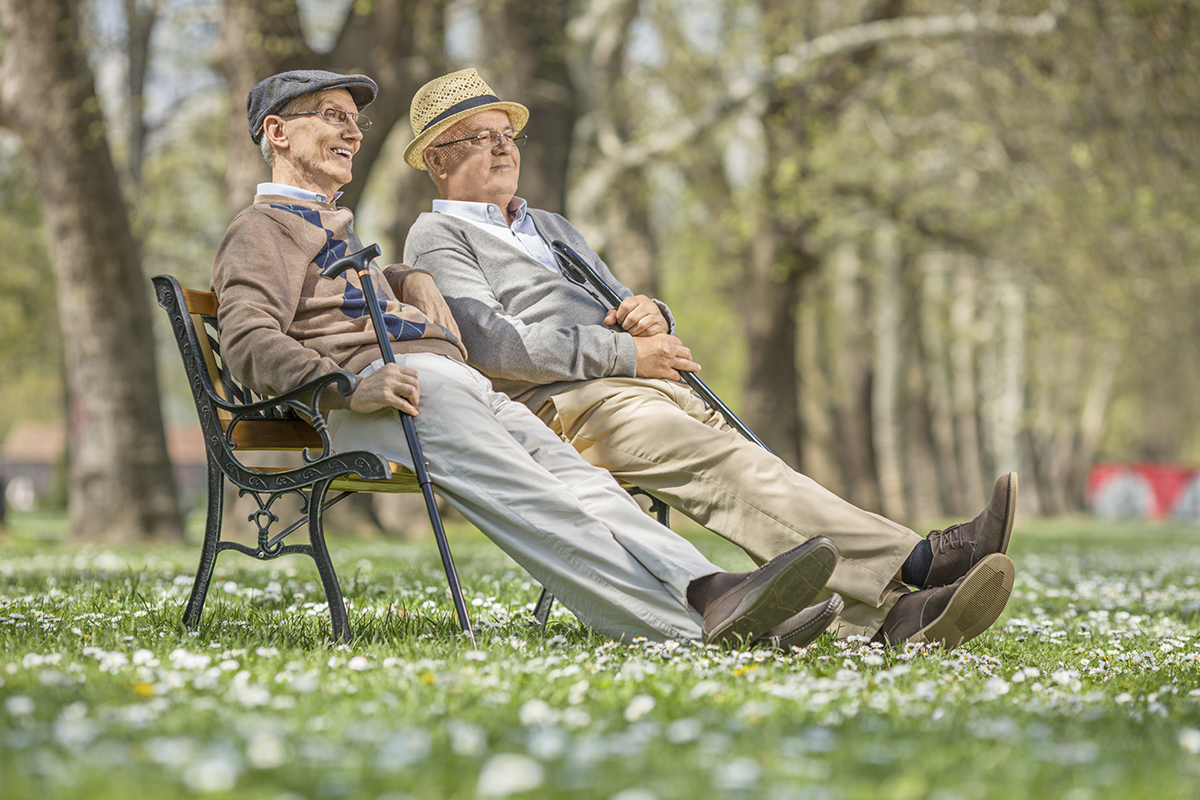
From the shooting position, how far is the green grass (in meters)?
2.12

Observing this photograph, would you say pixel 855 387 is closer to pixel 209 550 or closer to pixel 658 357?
pixel 658 357

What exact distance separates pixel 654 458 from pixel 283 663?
4.95 feet

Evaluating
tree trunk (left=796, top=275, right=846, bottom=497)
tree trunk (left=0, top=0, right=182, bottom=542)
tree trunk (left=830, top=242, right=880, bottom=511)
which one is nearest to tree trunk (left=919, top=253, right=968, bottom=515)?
tree trunk (left=796, top=275, right=846, bottom=497)

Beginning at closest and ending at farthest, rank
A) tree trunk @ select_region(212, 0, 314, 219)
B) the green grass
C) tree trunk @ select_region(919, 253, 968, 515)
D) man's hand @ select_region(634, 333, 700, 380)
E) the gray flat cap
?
the green grass < the gray flat cap < man's hand @ select_region(634, 333, 700, 380) < tree trunk @ select_region(212, 0, 314, 219) < tree trunk @ select_region(919, 253, 968, 515)

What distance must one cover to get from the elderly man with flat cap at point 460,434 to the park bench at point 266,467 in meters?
0.12

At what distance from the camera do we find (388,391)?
150 inches

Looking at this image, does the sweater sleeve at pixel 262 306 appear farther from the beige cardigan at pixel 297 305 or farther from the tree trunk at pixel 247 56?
the tree trunk at pixel 247 56

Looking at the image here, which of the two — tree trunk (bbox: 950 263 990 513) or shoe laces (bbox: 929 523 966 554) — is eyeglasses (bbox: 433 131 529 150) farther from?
tree trunk (bbox: 950 263 990 513)

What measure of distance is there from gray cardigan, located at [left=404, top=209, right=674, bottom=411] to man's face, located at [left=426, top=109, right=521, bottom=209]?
0.16 m

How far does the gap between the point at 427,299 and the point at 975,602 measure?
2087mm

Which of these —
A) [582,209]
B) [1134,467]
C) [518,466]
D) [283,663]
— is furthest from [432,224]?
[1134,467]

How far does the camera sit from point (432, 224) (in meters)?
4.72

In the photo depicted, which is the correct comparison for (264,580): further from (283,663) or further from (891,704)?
(891,704)

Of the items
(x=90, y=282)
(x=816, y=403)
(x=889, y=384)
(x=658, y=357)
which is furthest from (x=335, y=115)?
(x=816, y=403)
